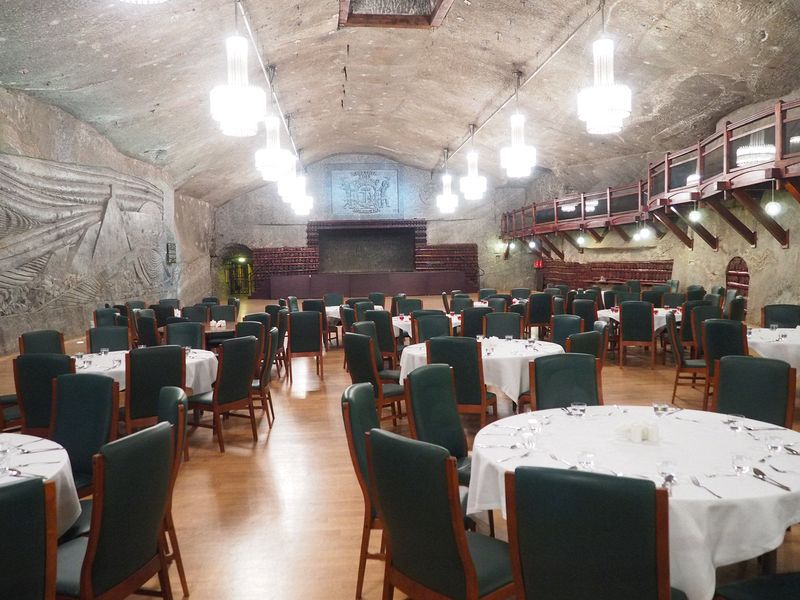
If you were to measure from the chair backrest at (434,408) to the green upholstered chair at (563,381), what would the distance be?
0.58 meters

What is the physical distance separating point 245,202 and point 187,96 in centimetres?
1272

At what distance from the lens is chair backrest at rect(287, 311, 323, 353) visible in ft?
26.2

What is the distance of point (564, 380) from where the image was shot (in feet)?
12.8

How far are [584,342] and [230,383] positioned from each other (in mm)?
2930

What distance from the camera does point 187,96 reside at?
35.5 feet

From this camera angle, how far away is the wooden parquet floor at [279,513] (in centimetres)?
308

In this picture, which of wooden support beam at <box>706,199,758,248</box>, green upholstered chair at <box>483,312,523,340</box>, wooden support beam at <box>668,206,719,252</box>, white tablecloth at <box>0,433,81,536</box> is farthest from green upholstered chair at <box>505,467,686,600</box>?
wooden support beam at <box>668,206,719,252</box>

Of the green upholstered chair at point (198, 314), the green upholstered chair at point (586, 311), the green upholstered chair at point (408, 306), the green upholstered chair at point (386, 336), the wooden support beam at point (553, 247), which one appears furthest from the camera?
the wooden support beam at point (553, 247)

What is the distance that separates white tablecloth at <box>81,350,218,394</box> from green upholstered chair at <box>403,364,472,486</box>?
2.76 m

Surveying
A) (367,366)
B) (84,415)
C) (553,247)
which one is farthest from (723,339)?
(553,247)

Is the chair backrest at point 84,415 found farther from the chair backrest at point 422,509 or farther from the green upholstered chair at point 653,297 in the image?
the green upholstered chair at point 653,297

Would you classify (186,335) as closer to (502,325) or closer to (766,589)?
(502,325)

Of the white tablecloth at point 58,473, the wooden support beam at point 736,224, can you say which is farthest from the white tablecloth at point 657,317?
the white tablecloth at point 58,473

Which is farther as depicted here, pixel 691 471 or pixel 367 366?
pixel 367 366
